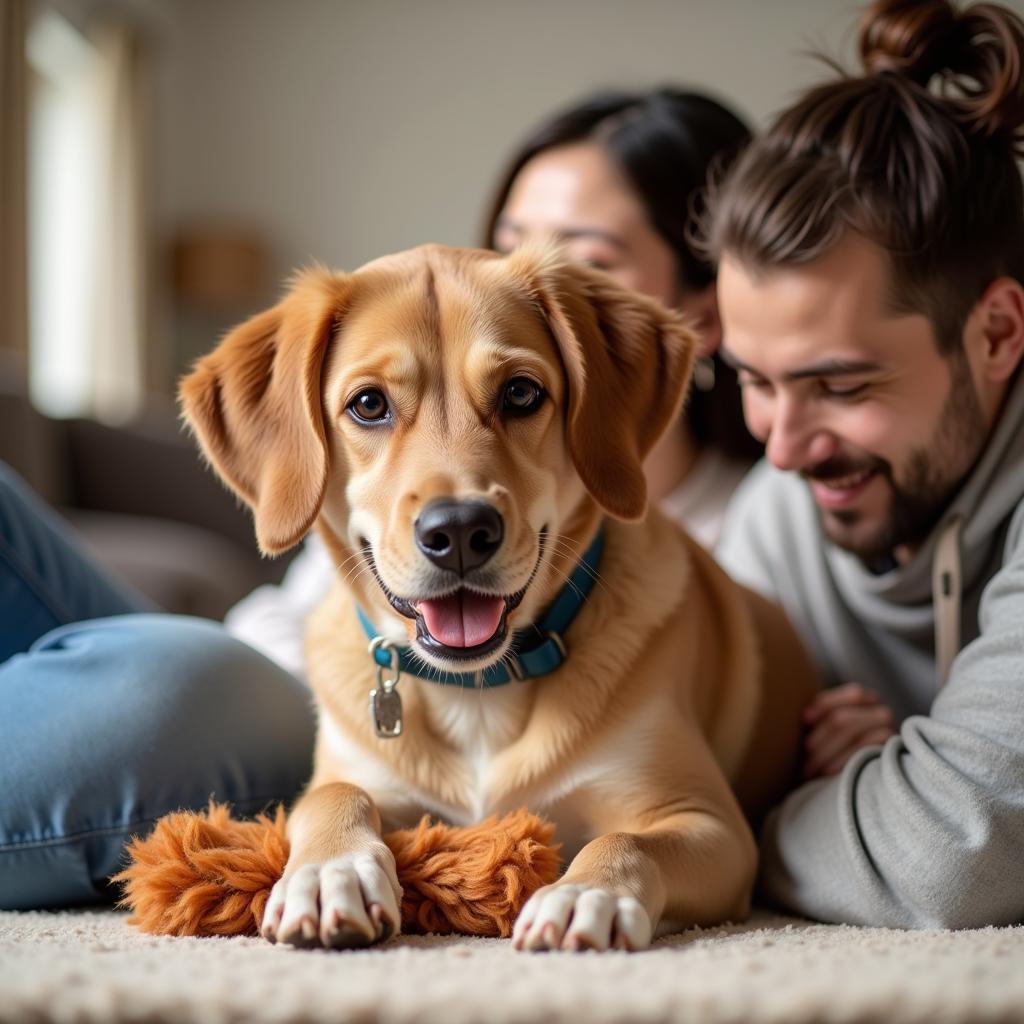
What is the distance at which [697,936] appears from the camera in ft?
4.34

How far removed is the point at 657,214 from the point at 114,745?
1.73 meters

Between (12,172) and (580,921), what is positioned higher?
(12,172)

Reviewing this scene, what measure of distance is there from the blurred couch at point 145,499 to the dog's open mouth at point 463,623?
3.05 m

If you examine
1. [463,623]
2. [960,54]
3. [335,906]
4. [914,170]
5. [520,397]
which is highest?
[960,54]

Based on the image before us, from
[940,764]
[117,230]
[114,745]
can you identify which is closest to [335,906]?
[114,745]

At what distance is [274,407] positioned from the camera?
62.9 inches

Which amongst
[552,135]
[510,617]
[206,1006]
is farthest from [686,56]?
[206,1006]

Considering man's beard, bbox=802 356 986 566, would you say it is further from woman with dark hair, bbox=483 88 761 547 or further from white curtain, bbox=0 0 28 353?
white curtain, bbox=0 0 28 353

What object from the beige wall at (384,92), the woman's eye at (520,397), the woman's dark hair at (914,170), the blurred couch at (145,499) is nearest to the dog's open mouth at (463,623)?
the woman's eye at (520,397)

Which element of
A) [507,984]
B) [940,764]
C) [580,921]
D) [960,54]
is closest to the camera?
[507,984]

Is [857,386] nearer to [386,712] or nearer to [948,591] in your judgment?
[948,591]

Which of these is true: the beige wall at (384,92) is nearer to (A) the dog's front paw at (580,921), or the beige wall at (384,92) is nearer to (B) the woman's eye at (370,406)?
(B) the woman's eye at (370,406)

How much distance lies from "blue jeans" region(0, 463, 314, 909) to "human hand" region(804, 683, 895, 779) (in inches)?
30.9

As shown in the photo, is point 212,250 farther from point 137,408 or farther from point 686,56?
point 686,56
